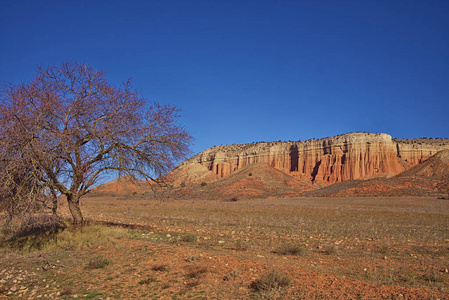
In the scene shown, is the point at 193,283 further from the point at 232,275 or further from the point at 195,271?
the point at 232,275

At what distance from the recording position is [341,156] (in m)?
105

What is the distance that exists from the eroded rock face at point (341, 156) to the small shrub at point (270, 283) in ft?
321

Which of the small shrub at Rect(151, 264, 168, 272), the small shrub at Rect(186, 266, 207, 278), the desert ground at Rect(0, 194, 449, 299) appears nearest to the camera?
the desert ground at Rect(0, 194, 449, 299)

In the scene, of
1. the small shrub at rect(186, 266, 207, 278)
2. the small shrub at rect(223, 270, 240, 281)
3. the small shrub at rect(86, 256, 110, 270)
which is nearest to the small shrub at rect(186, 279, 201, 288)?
the small shrub at rect(186, 266, 207, 278)

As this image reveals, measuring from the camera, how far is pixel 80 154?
12.7 meters

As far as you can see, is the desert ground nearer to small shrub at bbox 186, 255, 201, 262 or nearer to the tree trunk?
small shrub at bbox 186, 255, 201, 262

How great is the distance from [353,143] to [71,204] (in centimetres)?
10205

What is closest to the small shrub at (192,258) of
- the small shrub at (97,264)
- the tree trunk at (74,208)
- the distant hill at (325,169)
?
the small shrub at (97,264)

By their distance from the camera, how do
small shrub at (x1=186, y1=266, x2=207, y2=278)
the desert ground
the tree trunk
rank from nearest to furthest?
the desert ground → small shrub at (x1=186, y1=266, x2=207, y2=278) → the tree trunk

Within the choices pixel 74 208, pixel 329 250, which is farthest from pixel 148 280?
pixel 74 208

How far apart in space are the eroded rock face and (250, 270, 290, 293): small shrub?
321 ft

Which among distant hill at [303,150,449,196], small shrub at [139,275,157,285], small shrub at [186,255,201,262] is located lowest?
small shrub at [139,275,157,285]

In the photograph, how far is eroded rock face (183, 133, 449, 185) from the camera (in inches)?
3888

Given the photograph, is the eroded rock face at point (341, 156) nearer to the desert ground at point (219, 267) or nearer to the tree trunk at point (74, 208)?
the desert ground at point (219, 267)
